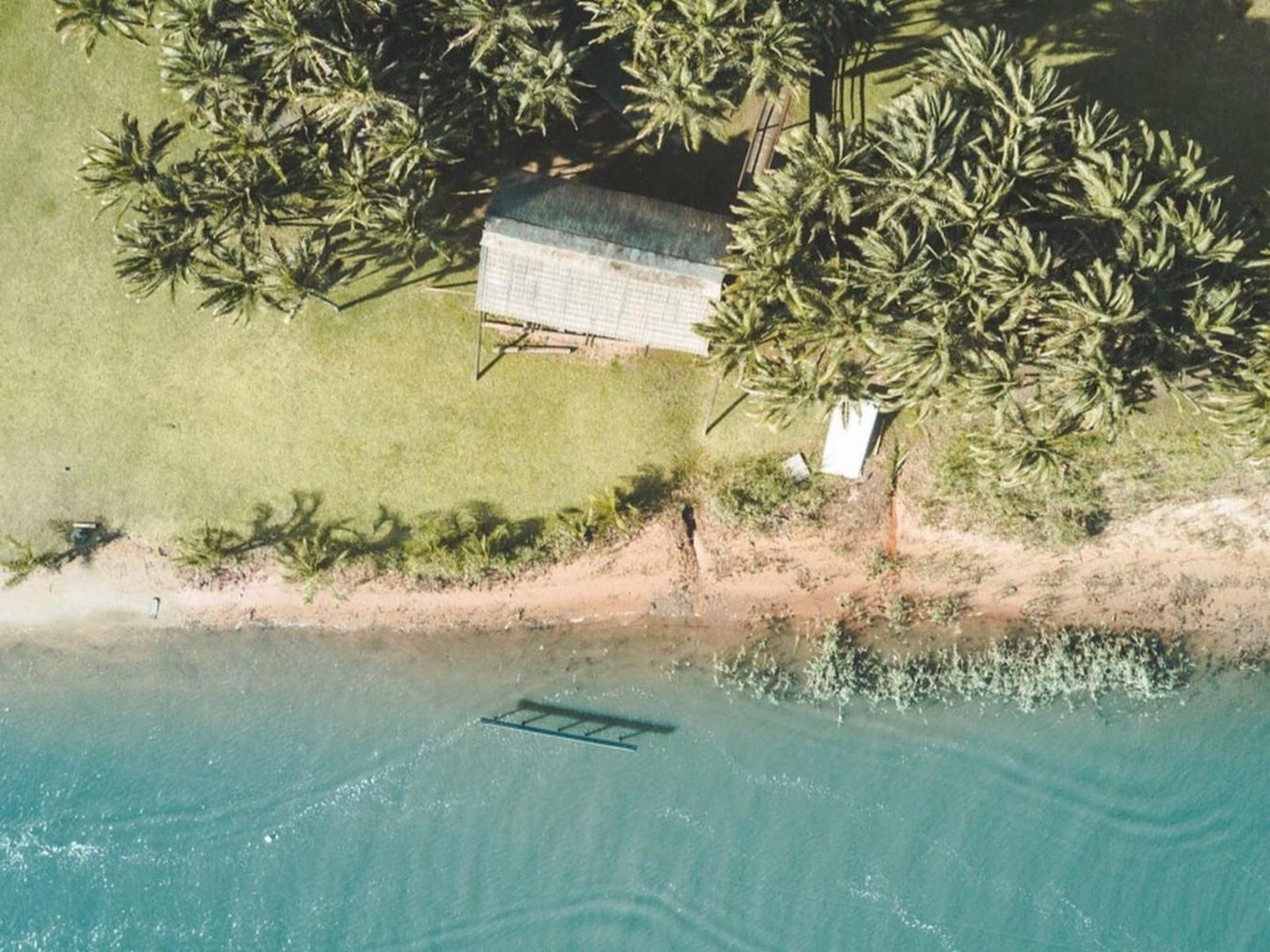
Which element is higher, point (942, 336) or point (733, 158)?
point (733, 158)

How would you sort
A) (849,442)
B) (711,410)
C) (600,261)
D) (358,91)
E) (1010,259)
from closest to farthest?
1. (1010,259)
2. (358,91)
3. (600,261)
4. (849,442)
5. (711,410)

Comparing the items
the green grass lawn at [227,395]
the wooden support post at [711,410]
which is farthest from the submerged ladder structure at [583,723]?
the wooden support post at [711,410]

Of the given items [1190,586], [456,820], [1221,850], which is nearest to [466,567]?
[456,820]

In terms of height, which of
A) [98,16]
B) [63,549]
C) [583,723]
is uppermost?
[98,16]

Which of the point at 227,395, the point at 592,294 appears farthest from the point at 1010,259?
the point at 227,395

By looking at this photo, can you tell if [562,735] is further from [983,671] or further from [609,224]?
[609,224]

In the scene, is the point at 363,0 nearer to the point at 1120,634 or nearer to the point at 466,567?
the point at 466,567
